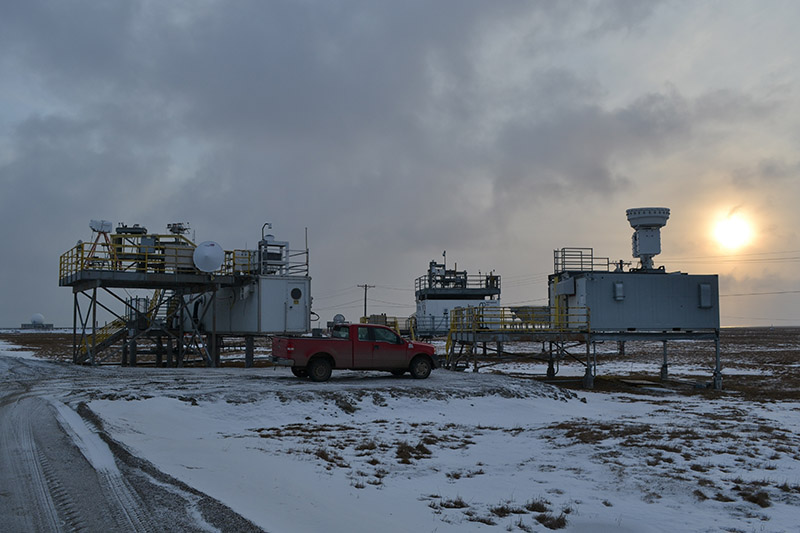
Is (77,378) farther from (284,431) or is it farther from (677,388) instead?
(677,388)

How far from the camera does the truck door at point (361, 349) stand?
68.7ft

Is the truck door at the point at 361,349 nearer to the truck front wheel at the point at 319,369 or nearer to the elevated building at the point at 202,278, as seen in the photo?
the truck front wheel at the point at 319,369

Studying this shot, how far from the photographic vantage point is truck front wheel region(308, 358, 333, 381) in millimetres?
20422

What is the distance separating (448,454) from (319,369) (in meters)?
9.48

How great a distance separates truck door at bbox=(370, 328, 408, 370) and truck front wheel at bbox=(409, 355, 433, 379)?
295 millimetres

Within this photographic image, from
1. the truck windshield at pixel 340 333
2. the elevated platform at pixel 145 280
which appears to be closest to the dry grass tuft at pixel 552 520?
Result: the truck windshield at pixel 340 333

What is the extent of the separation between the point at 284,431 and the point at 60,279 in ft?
80.7

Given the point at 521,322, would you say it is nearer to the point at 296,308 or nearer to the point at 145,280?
the point at 296,308

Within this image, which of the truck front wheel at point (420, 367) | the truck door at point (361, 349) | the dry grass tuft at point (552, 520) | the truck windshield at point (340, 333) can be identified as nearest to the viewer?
the dry grass tuft at point (552, 520)

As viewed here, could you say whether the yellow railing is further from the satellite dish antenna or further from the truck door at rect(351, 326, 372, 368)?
the truck door at rect(351, 326, 372, 368)

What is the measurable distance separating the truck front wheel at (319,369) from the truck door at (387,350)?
1590mm

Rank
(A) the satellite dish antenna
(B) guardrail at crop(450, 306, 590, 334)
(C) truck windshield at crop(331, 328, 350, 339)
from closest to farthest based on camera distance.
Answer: (C) truck windshield at crop(331, 328, 350, 339)
(B) guardrail at crop(450, 306, 590, 334)
(A) the satellite dish antenna

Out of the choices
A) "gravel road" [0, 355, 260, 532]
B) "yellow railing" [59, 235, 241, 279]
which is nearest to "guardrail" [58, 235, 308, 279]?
"yellow railing" [59, 235, 241, 279]

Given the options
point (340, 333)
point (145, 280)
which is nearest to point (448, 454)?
point (340, 333)
